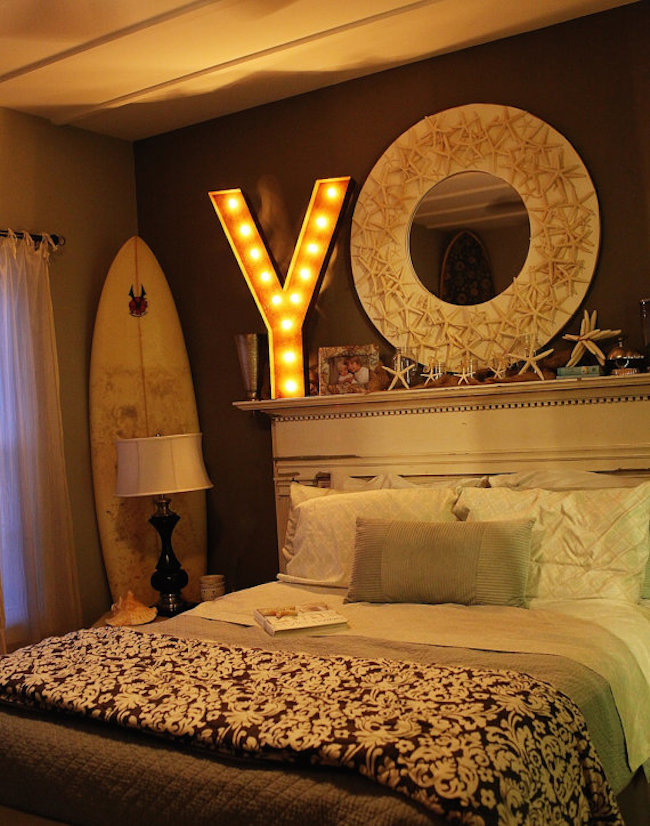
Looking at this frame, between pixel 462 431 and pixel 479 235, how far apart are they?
0.77 meters

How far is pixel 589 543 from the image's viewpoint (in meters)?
2.87

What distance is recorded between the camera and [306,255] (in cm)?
396

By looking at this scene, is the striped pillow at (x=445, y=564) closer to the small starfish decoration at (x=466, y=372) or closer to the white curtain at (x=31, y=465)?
the small starfish decoration at (x=466, y=372)

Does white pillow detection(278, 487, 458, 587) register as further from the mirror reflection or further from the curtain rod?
the curtain rod

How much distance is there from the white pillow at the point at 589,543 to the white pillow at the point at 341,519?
0.31 m

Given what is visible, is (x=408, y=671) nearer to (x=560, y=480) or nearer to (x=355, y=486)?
(x=560, y=480)

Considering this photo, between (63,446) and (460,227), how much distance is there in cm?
198

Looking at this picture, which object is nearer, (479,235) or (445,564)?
(445,564)

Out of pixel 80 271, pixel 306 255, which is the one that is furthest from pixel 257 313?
pixel 80 271

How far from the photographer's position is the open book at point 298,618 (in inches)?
104

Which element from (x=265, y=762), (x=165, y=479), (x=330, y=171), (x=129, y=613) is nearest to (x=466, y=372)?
(x=330, y=171)

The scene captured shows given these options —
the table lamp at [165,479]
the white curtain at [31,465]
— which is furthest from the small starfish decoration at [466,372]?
the white curtain at [31,465]

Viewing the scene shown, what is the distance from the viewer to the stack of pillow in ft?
9.18

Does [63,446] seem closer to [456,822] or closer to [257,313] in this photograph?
[257,313]
